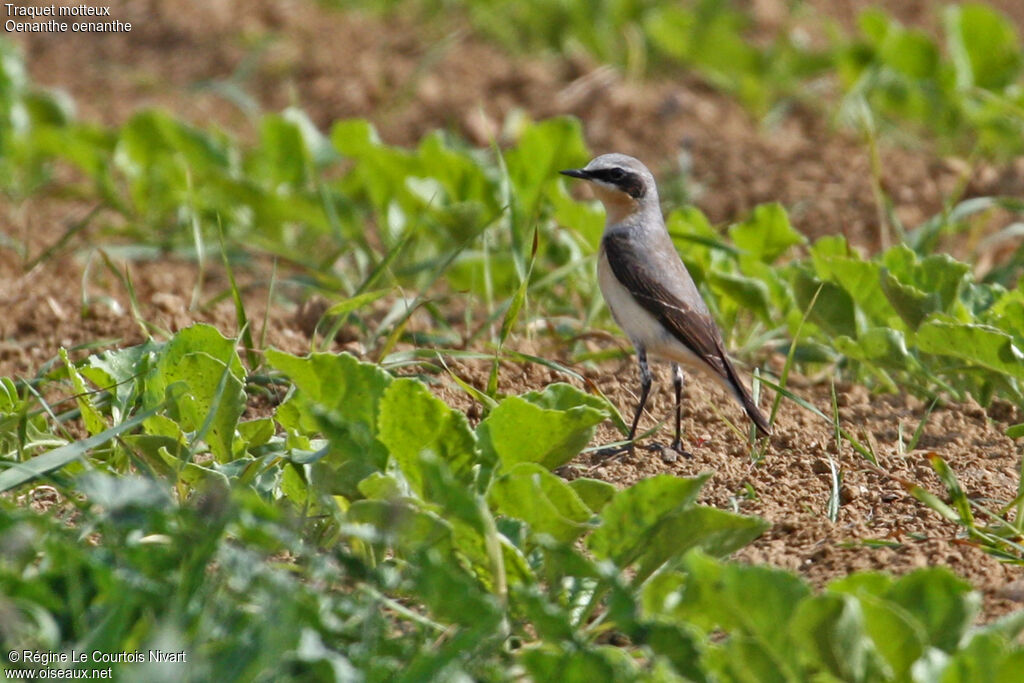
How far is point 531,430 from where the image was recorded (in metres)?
3.71

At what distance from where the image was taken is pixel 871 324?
5250 millimetres

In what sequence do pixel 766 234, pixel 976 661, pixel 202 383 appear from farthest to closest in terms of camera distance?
pixel 766 234, pixel 202 383, pixel 976 661

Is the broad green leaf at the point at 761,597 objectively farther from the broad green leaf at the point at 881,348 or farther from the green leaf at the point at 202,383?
the broad green leaf at the point at 881,348

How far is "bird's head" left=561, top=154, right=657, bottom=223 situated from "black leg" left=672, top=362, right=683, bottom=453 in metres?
0.78

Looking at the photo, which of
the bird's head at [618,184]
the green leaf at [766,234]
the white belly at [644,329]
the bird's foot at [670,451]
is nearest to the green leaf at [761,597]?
the bird's foot at [670,451]

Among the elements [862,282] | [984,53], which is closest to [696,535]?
[862,282]

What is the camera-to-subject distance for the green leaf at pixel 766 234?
570 cm

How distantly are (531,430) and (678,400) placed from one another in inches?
47.2

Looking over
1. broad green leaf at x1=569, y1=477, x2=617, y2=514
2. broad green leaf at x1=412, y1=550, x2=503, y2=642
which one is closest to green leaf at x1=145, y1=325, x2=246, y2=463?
broad green leaf at x1=569, y1=477, x2=617, y2=514

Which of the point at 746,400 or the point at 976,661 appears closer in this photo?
the point at 976,661

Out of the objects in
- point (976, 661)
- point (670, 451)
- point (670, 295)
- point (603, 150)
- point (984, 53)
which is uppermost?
point (976, 661)

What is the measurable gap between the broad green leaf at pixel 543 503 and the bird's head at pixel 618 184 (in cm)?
252

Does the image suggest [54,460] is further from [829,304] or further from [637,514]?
[829,304]

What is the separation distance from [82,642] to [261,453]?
1.33m
